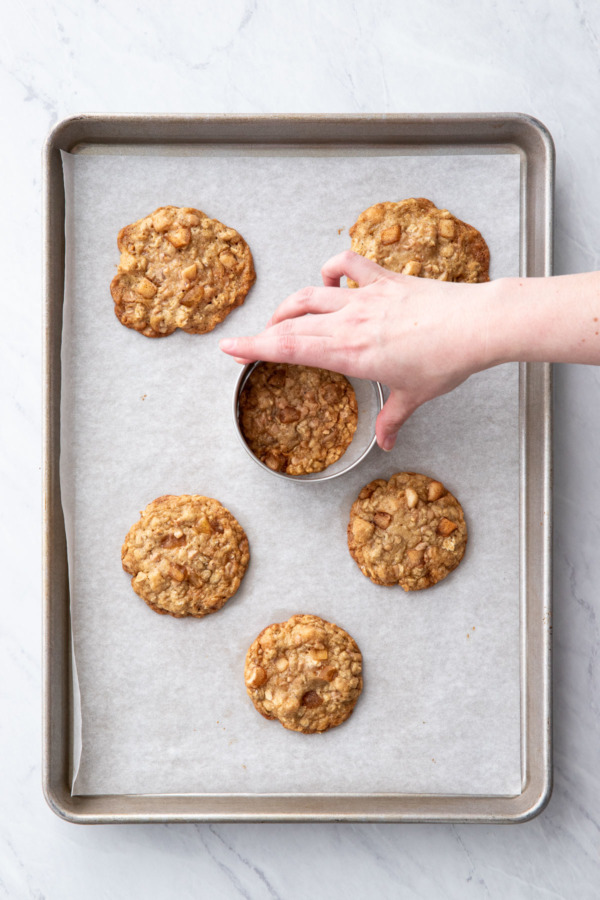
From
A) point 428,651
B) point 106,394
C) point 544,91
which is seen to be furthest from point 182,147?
point 428,651

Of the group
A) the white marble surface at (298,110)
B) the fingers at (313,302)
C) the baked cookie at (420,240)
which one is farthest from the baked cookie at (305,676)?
the baked cookie at (420,240)

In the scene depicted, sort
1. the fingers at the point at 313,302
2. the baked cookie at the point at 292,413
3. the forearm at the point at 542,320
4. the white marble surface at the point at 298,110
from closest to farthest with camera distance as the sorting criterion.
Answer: the forearm at the point at 542,320, the fingers at the point at 313,302, the baked cookie at the point at 292,413, the white marble surface at the point at 298,110

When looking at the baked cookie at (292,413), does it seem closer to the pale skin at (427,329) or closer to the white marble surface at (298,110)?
the pale skin at (427,329)

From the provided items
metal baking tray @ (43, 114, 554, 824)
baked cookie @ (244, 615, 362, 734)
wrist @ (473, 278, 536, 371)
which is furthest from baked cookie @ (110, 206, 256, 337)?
baked cookie @ (244, 615, 362, 734)

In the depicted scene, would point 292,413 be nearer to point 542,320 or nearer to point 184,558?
point 184,558

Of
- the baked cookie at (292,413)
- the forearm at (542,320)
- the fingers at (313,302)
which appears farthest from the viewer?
the baked cookie at (292,413)

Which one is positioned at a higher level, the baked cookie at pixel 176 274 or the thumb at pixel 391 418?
the baked cookie at pixel 176 274

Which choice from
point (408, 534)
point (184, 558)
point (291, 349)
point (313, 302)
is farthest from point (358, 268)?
point (184, 558)

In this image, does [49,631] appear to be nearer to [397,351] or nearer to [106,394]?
[106,394]
